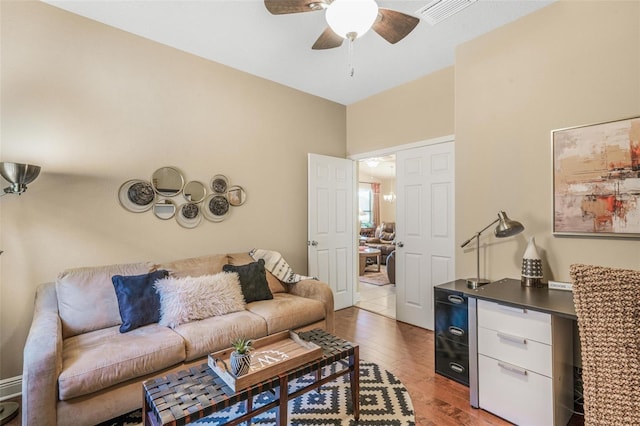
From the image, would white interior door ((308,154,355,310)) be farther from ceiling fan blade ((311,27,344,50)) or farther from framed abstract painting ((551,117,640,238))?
framed abstract painting ((551,117,640,238))

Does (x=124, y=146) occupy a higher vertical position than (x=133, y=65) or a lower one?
lower

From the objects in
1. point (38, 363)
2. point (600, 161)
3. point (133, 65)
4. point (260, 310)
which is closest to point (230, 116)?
point (133, 65)

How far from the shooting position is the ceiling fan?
1.61 m

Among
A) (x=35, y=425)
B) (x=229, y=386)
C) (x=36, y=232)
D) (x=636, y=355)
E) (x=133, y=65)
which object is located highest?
(x=133, y=65)

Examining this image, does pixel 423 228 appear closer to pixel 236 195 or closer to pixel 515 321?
pixel 515 321

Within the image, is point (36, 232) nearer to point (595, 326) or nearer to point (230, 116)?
point (230, 116)

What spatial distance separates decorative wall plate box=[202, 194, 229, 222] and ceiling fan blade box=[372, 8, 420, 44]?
214cm

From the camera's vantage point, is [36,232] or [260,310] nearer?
[36,232]

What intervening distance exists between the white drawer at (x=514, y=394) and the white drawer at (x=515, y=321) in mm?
219

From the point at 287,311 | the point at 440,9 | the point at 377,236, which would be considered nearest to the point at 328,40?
the point at 440,9

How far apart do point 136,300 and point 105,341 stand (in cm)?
32

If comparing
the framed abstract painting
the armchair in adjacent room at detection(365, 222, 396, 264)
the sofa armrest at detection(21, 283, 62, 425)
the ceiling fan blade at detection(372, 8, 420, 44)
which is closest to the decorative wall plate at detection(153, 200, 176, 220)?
the sofa armrest at detection(21, 283, 62, 425)

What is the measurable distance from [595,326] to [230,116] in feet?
10.9

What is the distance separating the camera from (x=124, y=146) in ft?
8.73
